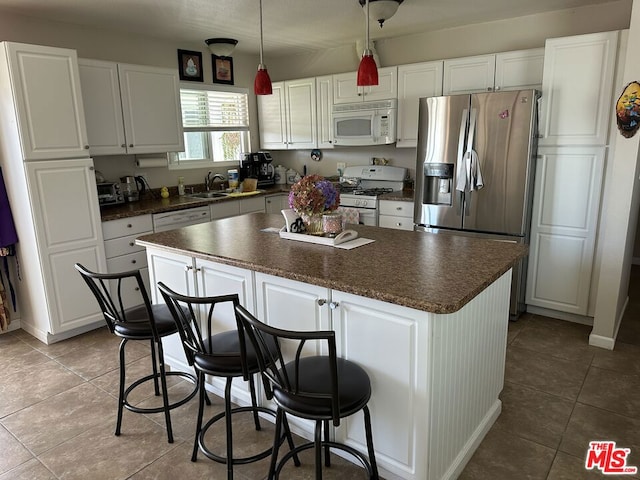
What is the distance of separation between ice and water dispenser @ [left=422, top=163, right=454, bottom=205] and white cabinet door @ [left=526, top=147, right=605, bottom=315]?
66 centimetres

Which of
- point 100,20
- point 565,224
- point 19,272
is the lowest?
point 19,272

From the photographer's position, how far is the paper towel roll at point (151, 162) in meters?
4.34

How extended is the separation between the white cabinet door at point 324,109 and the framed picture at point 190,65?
4.20ft

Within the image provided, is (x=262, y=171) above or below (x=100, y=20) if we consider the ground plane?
below

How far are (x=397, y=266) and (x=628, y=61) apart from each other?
210 centimetres

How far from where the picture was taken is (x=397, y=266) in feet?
6.45

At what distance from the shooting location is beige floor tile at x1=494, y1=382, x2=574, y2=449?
227cm

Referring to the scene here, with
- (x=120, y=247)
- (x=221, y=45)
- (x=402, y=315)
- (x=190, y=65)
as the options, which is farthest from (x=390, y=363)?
(x=190, y=65)

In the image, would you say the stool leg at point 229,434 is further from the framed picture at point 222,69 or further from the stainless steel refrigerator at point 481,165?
the framed picture at point 222,69

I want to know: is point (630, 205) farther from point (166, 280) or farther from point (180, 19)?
point (180, 19)

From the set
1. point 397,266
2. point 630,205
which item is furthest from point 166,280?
point 630,205

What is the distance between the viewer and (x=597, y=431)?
7.52 feet

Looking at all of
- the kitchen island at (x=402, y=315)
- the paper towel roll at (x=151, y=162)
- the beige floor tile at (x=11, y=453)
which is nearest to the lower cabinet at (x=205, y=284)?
the kitchen island at (x=402, y=315)

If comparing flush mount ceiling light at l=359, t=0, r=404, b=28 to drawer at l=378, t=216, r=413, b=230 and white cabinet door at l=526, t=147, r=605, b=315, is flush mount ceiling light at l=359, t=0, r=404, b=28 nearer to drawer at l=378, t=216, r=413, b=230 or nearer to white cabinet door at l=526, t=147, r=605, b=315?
white cabinet door at l=526, t=147, r=605, b=315
